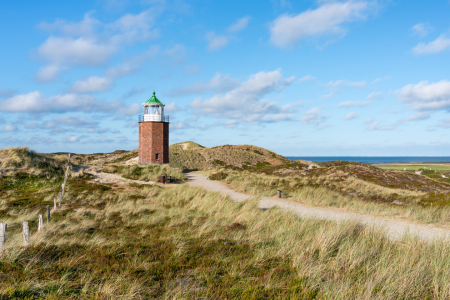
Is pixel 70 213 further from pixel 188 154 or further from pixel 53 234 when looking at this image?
pixel 188 154

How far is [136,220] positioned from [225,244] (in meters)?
4.85

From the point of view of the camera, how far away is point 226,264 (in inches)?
228

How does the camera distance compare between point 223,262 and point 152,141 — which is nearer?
point 223,262

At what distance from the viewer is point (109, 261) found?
5.90 m

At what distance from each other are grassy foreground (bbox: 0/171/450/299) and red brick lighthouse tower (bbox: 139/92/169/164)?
1006 inches

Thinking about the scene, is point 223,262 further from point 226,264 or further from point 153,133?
point 153,133

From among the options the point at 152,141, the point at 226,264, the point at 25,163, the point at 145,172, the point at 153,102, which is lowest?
the point at 226,264

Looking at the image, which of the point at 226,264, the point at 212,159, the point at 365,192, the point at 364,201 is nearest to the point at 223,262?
the point at 226,264

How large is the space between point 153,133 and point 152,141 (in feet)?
3.41

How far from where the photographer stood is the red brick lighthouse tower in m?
34.0

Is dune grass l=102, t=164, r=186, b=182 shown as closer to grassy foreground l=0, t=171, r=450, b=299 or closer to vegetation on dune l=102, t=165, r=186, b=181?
vegetation on dune l=102, t=165, r=186, b=181

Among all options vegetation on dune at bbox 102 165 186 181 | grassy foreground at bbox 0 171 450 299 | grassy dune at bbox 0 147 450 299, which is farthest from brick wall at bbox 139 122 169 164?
grassy foreground at bbox 0 171 450 299

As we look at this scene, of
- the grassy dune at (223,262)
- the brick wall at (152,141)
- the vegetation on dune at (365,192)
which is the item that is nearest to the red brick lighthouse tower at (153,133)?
the brick wall at (152,141)

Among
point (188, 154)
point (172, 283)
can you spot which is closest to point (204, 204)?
point (172, 283)
